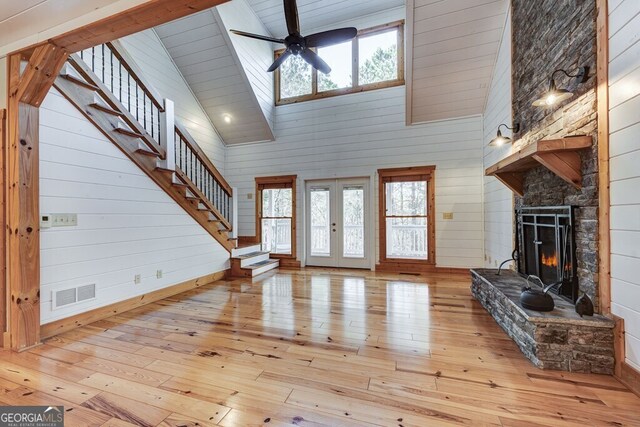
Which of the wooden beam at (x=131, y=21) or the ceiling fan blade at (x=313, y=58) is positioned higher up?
the ceiling fan blade at (x=313, y=58)

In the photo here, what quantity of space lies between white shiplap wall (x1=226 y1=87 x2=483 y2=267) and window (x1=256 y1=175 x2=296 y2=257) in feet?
0.54

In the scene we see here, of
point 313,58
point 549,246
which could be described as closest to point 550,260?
point 549,246

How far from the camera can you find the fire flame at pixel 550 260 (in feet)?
8.96

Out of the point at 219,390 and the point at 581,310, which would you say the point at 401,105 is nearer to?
the point at 581,310

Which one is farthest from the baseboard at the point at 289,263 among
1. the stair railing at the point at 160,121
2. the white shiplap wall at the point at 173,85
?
the white shiplap wall at the point at 173,85

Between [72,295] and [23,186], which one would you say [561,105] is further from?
[72,295]

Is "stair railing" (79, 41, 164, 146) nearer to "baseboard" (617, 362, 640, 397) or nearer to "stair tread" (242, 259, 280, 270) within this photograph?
"stair tread" (242, 259, 280, 270)

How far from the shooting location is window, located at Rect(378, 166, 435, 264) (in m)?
5.53

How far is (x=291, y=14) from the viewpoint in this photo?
10.2 ft

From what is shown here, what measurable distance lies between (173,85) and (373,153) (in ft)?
14.1

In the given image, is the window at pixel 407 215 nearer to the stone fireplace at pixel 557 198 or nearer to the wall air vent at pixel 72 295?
the stone fireplace at pixel 557 198

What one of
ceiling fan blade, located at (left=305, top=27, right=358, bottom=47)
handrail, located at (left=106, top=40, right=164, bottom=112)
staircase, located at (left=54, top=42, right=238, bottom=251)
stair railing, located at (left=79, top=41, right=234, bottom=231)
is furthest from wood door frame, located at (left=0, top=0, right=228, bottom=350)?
ceiling fan blade, located at (left=305, top=27, right=358, bottom=47)

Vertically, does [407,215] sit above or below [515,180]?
below

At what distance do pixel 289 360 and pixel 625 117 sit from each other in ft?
9.63
